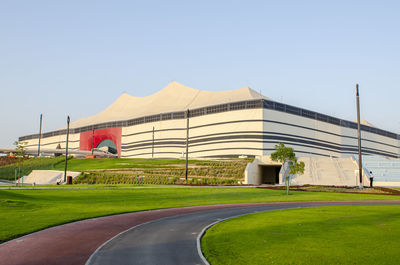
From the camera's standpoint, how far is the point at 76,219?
17500mm

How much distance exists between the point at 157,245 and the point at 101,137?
135m

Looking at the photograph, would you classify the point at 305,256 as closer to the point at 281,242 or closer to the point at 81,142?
the point at 281,242

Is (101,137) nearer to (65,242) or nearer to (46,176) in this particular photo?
(46,176)

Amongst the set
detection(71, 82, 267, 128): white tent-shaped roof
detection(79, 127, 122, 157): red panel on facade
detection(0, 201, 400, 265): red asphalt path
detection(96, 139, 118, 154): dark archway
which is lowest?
detection(0, 201, 400, 265): red asphalt path

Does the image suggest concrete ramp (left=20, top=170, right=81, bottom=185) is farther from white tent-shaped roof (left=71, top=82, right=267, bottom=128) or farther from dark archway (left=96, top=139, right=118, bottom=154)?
dark archway (left=96, top=139, right=118, bottom=154)

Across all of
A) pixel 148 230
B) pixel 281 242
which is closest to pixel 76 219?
pixel 148 230

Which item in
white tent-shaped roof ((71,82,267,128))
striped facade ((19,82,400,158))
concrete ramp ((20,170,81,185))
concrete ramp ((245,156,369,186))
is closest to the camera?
concrete ramp ((245,156,369,186))

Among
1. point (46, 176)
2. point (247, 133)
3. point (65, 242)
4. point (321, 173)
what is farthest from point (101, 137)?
point (65, 242)

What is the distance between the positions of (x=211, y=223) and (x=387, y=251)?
8134 mm

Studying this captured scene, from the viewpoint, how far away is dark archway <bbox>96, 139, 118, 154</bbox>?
139125 mm

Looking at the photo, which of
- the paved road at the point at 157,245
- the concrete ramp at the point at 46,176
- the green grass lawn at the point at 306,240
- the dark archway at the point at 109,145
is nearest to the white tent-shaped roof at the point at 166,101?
the dark archway at the point at 109,145

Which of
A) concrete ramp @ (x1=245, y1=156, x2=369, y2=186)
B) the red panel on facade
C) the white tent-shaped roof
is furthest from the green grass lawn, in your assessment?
the red panel on facade

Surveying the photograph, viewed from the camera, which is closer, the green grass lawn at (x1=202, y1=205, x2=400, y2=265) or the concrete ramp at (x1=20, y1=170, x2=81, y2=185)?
the green grass lawn at (x1=202, y1=205, x2=400, y2=265)

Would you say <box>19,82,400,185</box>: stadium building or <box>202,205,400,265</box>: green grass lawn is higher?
<box>19,82,400,185</box>: stadium building
